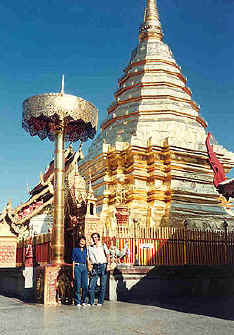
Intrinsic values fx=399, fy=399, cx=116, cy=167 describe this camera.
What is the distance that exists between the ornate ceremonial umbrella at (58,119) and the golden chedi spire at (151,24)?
1993 centimetres

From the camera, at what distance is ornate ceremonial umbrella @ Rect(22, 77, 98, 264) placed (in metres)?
9.39

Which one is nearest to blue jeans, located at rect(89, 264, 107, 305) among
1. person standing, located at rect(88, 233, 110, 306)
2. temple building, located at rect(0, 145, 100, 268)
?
person standing, located at rect(88, 233, 110, 306)

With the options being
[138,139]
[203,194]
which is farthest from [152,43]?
[203,194]

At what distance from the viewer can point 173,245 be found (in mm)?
12867

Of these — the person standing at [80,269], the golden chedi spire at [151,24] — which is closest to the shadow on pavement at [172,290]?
the person standing at [80,269]

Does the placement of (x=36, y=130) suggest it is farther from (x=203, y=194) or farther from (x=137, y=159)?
(x=203, y=194)

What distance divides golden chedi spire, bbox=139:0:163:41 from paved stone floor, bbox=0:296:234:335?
24.1m

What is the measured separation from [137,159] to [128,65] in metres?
9.34

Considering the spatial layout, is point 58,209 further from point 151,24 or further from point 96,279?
point 151,24

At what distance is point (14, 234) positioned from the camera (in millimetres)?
20203

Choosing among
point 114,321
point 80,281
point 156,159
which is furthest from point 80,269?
point 156,159

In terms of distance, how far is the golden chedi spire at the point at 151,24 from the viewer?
94.2 ft

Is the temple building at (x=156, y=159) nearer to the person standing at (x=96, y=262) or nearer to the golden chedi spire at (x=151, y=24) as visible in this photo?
the golden chedi spire at (x=151, y=24)

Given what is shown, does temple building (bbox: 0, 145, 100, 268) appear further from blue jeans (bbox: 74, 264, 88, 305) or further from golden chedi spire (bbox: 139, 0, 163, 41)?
golden chedi spire (bbox: 139, 0, 163, 41)
